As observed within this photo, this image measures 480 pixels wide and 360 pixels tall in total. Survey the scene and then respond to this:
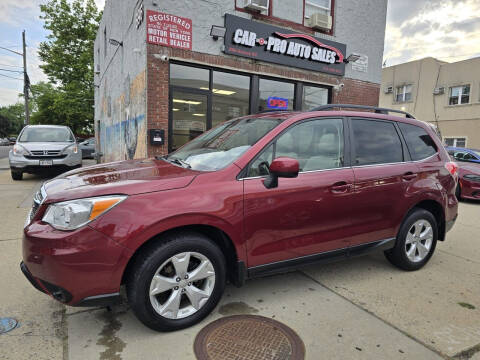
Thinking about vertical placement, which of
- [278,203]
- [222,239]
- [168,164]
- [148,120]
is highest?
[148,120]

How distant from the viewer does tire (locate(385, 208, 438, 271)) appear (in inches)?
139

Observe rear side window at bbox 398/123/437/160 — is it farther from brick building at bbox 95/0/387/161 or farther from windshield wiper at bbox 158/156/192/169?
brick building at bbox 95/0/387/161

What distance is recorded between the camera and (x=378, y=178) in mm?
3234

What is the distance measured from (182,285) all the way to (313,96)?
29.2 ft

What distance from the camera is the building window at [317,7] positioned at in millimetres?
9453

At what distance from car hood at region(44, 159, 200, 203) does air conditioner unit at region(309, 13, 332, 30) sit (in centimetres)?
811

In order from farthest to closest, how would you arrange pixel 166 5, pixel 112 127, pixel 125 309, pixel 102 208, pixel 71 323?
1. pixel 112 127
2. pixel 166 5
3. pixel 125 309
4. pixel 71 323
5. pixel 102 208

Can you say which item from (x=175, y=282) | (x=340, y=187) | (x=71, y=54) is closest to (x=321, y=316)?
(x=340, y=187)

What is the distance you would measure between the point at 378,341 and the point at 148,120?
Answer: 21.2 ft

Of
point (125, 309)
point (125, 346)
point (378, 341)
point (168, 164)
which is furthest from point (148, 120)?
point (378, 341)

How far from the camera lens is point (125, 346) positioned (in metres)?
2.28

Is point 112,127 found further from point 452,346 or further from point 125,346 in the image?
point 452,346

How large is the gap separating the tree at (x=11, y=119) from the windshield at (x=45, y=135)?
86340mm

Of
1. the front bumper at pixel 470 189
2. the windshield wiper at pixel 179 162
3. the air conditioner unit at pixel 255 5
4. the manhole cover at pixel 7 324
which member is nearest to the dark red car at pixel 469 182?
the front bumper at pixel 470 189
